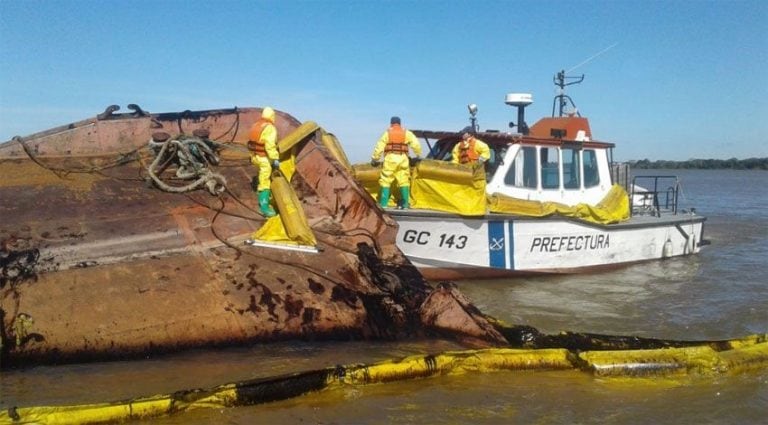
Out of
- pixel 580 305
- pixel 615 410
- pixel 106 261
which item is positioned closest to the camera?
pixel 615 410

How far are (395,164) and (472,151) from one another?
4.78 ft

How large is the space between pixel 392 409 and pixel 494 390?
798 millimetres

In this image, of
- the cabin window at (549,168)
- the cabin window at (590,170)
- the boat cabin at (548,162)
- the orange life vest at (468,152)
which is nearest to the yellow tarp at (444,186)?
the orange life vest at (468,152)

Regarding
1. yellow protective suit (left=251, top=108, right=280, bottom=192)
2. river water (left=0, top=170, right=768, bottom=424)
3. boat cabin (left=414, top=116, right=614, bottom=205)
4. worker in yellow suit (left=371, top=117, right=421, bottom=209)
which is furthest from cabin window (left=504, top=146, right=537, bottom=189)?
river water (left=0, top=170, right=768, bottom=424)

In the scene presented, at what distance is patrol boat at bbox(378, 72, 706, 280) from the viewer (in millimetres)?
8617

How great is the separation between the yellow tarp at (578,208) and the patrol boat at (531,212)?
0.05ft

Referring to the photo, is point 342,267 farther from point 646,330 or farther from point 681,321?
point 681,321

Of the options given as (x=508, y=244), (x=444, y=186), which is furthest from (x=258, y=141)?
(x=508, y=244)

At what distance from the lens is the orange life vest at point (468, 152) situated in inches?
367

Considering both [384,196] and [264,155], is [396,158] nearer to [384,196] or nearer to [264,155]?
[384,196]

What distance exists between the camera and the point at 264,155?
6.17 metres

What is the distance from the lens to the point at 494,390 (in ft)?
14.3

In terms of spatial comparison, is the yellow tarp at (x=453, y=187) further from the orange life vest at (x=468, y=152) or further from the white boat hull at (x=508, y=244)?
the orange life vest at (x=468, y=152)

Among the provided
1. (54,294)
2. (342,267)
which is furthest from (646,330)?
(54,294)
